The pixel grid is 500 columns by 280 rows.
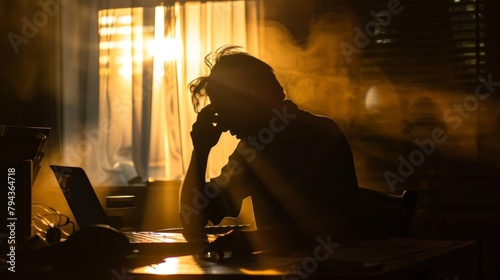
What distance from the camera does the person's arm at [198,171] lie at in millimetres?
2459

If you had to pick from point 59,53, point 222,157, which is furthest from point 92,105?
point 222,157

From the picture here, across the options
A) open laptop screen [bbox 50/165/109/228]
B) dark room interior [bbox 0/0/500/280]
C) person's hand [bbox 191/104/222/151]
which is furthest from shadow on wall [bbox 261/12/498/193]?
open laptop screen [bbox 50/165/109/228]

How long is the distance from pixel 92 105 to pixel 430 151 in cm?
168

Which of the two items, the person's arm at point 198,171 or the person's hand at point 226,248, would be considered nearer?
the person's hand at point 226,248

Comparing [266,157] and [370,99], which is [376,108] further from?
[266,157]

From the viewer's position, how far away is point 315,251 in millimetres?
1707

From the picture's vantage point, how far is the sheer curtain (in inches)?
140

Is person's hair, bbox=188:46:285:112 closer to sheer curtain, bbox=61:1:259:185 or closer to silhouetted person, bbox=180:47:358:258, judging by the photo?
silhouetted person, bbox=180:47:358:258

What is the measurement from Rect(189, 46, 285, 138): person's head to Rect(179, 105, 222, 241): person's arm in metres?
0.14

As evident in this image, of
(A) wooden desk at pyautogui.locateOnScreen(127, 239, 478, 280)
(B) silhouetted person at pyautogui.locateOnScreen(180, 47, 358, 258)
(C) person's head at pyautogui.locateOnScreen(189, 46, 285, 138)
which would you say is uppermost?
(C) person's head at pyautogui.locateOnScreen(189, 46, 285, 138)

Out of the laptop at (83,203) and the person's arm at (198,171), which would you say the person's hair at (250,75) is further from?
the laptop at (83,203)

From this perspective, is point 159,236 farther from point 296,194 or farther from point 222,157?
point 222,157

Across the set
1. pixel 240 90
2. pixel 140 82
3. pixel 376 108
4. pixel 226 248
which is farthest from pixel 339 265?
pixel 140 82

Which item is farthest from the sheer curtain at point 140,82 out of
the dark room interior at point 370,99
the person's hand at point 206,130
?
the person's hand at point 206,130
